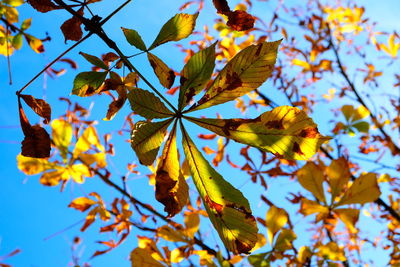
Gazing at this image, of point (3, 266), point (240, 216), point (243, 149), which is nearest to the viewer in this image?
point (240, 216)

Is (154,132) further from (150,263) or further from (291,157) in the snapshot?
(150,263)

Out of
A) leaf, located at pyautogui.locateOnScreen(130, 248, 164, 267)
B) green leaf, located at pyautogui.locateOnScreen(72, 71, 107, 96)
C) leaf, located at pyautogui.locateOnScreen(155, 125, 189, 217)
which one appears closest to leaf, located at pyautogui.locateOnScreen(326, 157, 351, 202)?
leaf, located at pyautogui.locateOnScreen(130, 248, 164, 267)

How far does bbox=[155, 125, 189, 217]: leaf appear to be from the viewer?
536mm

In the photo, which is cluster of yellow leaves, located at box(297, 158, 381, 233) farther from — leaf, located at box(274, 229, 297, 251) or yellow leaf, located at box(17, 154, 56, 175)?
yellow leaf, located at box(17, 154, 56, 175)

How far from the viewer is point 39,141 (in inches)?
21.3

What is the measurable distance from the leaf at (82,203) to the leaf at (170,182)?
38.1 inches

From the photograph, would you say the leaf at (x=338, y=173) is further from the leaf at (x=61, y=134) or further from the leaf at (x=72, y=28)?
the leaf at (x=61, y=134)

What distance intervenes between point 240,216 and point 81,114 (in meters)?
1.66

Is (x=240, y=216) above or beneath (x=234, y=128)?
beneath

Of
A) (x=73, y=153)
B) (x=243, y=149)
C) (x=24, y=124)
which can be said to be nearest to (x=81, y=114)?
(x=73, y=153)

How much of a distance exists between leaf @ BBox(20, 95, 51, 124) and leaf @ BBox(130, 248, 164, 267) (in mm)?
693

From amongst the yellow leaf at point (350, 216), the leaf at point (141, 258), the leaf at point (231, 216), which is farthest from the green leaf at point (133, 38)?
the yellow leaf at point (350, 216)

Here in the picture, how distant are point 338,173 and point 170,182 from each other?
3.10 ft

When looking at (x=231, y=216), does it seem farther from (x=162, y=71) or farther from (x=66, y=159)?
(x=66, y=159)
